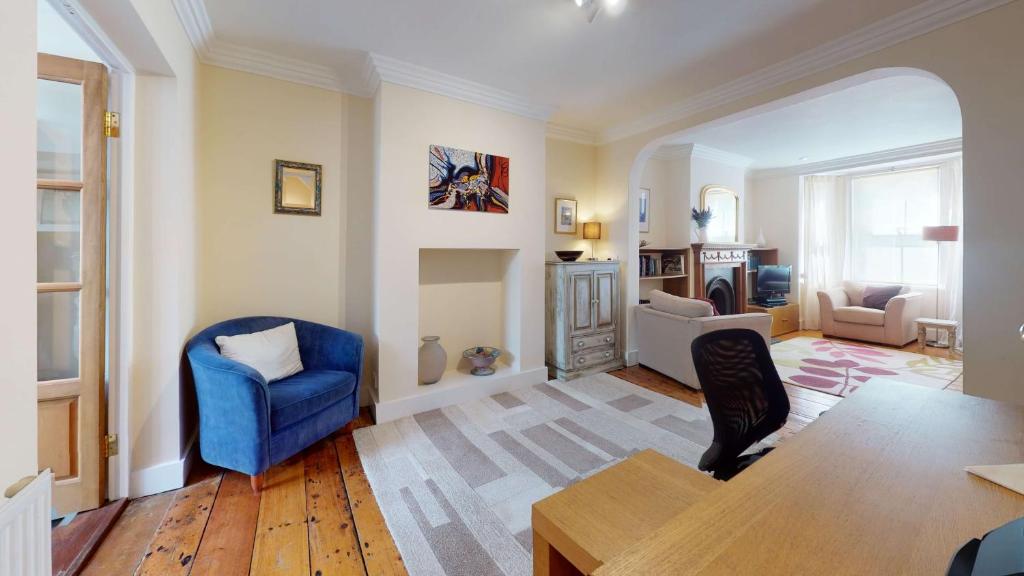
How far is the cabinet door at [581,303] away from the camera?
3795mm

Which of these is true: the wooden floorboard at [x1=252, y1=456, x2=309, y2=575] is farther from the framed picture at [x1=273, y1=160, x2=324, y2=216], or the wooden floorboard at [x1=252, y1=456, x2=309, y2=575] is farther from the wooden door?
the framed picture at [x1=273, y1=160, x2=324, y2=216]

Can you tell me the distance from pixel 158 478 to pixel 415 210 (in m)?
2.20

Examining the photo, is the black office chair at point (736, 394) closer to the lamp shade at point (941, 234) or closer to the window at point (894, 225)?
the lamp shade at point (941, 234)

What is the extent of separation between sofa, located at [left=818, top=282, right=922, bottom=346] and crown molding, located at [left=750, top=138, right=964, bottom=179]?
1.82m

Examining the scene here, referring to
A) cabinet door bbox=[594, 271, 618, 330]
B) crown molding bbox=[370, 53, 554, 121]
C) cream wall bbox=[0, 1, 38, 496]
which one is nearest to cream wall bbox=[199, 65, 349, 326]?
crown molding bbox=[370, 53, 554, 121]

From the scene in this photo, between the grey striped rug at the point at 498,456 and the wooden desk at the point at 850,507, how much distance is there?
1.11 meters

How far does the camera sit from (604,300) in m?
4.04

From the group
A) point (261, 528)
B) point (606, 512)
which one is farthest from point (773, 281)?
point (261, 528)

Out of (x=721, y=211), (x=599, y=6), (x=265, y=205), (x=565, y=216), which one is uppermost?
(x=599, y=6)

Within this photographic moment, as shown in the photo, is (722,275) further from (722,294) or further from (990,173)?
(990,173)

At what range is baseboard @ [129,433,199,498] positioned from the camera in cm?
195

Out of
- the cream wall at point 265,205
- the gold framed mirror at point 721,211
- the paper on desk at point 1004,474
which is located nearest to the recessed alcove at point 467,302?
the cream wall at point 265,205

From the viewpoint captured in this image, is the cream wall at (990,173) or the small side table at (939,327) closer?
the cream wall at (990,173)

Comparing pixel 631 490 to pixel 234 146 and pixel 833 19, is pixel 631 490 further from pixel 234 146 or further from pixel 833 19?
pixel 234 146
